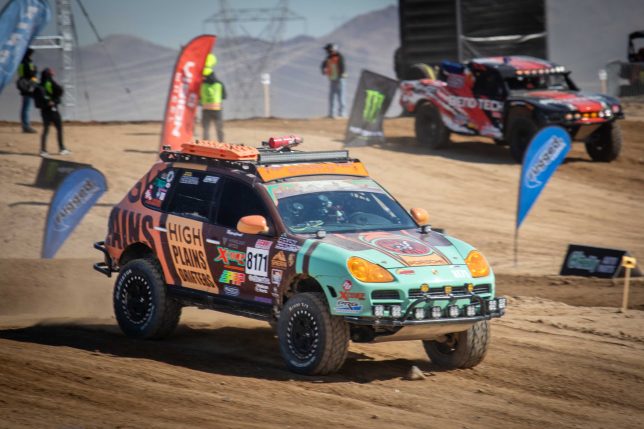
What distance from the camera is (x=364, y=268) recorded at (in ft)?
30.9

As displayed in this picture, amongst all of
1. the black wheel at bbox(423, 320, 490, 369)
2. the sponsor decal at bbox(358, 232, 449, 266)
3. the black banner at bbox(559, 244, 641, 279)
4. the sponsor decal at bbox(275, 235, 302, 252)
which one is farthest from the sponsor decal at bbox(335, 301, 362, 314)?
the black banner at bbox(559, 244, 641, 279)

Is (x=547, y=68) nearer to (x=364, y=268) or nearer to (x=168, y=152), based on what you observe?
(x=168, y=152)

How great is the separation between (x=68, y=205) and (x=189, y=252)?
16.8 feet

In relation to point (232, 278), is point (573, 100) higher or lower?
higher

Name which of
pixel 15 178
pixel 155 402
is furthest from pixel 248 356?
pixel 15 178

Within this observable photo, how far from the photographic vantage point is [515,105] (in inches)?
938

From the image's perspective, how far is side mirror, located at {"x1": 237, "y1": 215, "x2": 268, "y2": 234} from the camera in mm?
9875

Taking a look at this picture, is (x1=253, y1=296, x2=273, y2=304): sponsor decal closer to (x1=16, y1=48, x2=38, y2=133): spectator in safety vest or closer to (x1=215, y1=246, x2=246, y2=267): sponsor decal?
(x1=215, y1=246, x2=246, y2=267): sponsor decal

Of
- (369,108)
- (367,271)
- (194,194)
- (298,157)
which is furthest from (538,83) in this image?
(367,271)

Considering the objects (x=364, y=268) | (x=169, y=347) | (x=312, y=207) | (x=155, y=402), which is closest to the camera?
(x=155, y=402)

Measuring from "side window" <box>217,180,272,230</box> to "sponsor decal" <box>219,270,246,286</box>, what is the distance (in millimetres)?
439

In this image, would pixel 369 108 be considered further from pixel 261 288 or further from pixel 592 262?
pixel 261 288

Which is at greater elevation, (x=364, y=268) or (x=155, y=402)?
(x=364, y=268)

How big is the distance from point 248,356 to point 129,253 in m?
1.94
